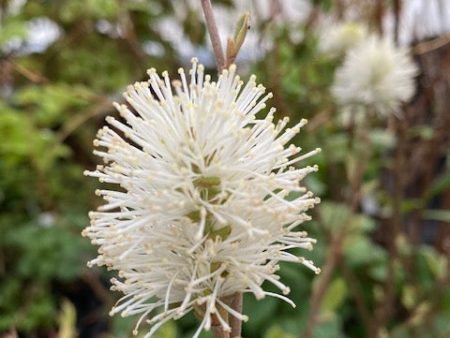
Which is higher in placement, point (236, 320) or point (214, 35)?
point (214, 35)

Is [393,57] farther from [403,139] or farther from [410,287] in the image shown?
[410,287]

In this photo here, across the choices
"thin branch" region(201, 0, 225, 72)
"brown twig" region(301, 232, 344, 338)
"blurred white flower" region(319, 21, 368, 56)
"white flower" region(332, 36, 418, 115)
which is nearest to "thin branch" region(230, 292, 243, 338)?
"thin branch" region(201, 0, 225, 72)

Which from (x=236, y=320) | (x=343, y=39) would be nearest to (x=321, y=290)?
(x=236, y=320)

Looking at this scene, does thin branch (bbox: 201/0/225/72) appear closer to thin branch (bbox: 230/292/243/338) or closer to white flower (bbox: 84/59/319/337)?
white flower (bbox: 84/59/319/337)

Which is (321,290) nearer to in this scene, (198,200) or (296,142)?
(296,142)

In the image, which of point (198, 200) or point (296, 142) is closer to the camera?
point (198, 200)

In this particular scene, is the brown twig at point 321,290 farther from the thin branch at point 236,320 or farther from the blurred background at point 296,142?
the thin branch at point 236,320
